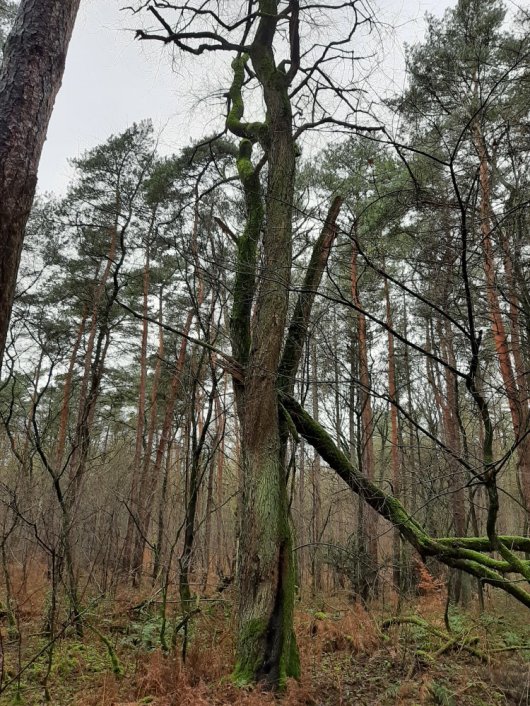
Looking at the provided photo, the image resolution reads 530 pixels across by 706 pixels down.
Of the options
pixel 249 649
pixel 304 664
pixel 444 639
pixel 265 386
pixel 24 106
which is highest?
pixel 24 106

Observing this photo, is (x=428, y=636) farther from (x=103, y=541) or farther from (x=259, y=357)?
(x=103, y=541)

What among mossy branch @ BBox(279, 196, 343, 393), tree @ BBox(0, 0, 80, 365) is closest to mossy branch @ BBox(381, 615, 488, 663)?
mossy branch @ BBox(279, 196, 343, 393)

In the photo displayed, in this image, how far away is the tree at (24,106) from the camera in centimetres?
154

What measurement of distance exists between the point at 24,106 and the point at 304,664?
5.76 m

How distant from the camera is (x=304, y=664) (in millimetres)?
5027

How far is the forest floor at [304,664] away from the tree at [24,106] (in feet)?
9.18

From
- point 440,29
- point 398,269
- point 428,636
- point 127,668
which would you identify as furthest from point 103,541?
point 440,29

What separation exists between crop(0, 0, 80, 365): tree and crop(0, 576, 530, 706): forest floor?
9.18ft

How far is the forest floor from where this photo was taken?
157 inches

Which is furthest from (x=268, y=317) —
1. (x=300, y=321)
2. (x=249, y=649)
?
(x=249, y=649)

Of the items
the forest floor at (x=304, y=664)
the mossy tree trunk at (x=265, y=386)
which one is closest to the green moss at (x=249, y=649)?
the mossy tree trunk at (x=265, y=386)

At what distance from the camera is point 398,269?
11.6 m

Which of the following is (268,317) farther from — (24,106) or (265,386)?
(24,106)

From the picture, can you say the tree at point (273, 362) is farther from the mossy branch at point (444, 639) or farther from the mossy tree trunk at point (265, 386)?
the mossy branch at point (444, 639)
